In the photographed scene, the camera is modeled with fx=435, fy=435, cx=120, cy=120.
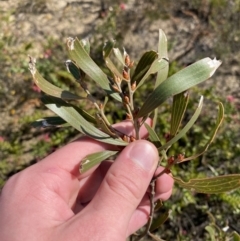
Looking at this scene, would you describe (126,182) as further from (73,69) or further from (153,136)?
(73,69)

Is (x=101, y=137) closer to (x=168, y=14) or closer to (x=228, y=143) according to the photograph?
(x=228, y=143)

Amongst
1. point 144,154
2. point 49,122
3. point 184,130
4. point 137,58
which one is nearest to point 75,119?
point 49,122

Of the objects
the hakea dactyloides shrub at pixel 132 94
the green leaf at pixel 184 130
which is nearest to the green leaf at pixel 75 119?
the hakea dactyloides shrub at pixel 132 94

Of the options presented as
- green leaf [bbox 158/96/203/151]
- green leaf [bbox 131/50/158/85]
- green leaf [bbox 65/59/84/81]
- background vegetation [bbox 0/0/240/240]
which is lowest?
background vegetation [bbox 0/0/240/240]

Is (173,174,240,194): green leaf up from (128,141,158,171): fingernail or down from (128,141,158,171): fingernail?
down

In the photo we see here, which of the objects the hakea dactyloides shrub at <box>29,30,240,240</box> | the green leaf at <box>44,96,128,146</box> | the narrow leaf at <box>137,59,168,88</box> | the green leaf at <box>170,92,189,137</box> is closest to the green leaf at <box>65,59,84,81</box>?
the hakea dactyloides shrub at <box>29,30,240,240</box>

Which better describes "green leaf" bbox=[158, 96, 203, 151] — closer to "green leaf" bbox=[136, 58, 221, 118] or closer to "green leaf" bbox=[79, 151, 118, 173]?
"green leaf" bbox=[136, 58, 221, 118]

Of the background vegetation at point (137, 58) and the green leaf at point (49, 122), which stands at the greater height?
the green leaf at point (49, 122)

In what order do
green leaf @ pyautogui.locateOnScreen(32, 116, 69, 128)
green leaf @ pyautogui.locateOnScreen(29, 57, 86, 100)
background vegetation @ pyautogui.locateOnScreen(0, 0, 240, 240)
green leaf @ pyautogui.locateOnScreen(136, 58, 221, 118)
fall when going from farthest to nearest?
background vegetation @ pyautogui.locateOnScreen(0, 0, 240, 240) → green leaf @ pyautogui.locateOnScreen(32, 116, 69, 128) → green leaf @ pyautogui.locateOnScreen(29, 57, 86, 100) → green leaf @ pyautogui.locateOnScreen(136, 58, 221, 118)

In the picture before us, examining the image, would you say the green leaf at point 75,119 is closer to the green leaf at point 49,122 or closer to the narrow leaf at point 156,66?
the green leaf at point 49,122
